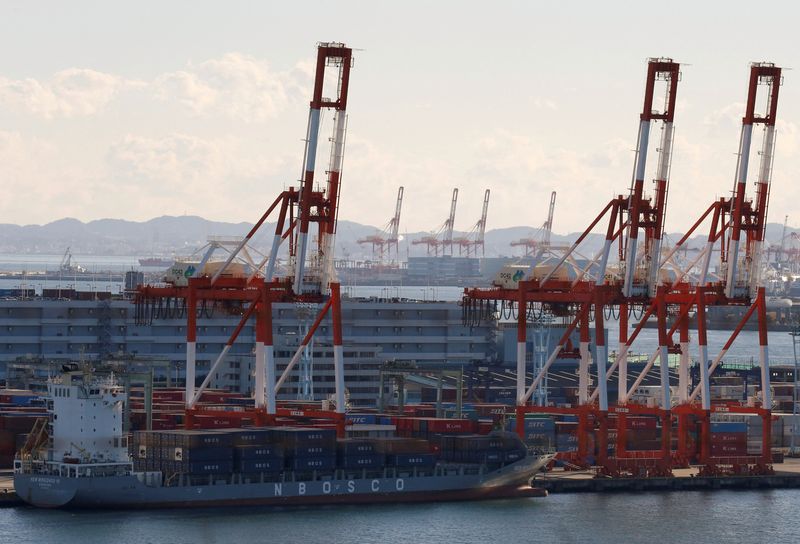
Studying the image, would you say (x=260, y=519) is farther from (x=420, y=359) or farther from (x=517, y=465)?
(x=420, y=359)

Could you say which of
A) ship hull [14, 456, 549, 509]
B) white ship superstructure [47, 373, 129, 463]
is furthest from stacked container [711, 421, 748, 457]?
white ship superstructure [47, 373, 129, 463]

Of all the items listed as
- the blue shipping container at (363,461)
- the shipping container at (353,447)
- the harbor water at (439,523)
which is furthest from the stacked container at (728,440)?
the shipping container at (353,447)

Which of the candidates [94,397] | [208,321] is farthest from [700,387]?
[208,321]

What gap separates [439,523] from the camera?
8731 cm

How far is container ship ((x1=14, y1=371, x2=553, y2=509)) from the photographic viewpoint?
86938 millimetres

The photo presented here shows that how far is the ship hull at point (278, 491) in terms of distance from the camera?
86375mm

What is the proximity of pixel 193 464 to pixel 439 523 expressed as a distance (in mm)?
11680

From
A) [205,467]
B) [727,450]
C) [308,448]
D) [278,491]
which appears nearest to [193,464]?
[205,467]

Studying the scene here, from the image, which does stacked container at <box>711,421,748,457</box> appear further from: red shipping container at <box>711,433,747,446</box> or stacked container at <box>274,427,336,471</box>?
stacked container at <box>274,427,336,471</box>

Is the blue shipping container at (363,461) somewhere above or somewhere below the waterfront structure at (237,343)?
below

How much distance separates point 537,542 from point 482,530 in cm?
376

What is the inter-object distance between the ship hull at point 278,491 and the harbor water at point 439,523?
2.04 ft

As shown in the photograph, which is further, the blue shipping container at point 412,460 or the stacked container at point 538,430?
the stacked container at point 538,430

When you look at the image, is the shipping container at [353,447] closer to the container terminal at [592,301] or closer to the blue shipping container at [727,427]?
the container terminal at [592,301]
